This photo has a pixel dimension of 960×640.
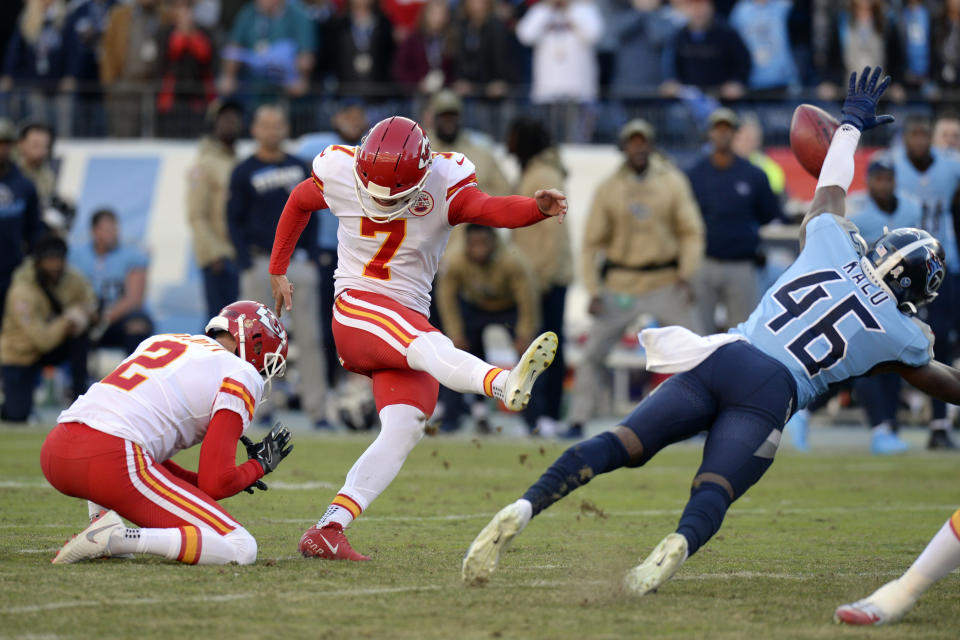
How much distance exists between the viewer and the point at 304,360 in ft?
36.3

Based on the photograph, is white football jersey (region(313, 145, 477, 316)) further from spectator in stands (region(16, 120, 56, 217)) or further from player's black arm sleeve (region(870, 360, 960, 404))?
spectator in stands (region(16, 120, 56, 217))

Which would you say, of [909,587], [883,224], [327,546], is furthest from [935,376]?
[883,224]

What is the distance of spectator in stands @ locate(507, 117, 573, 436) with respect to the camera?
1134 cm

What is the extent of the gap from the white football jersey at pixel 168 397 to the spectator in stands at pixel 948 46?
34.1ft

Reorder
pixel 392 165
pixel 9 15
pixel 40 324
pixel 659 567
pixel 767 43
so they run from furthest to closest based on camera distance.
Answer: pixel 9 15
pixel 767 43
pixel 40 324
pixel 392 165
pixel 659 567

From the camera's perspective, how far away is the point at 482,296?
11227 mm

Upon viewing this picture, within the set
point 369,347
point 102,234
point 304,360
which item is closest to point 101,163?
point 102,234

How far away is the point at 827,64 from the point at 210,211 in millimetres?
6204

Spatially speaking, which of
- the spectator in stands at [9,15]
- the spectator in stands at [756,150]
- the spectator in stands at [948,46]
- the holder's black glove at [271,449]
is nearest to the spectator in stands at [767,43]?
the spectator in stands at [756,150]

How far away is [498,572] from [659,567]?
2.80 ft

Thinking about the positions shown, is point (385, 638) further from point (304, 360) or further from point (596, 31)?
point (596, 31)

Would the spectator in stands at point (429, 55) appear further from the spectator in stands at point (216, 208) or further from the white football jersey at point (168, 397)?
the white football jersey at point (168, 397)

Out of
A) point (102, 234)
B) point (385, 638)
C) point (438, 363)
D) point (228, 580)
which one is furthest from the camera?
point (102, 234)

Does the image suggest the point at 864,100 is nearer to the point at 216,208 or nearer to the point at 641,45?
the point at 216,208
